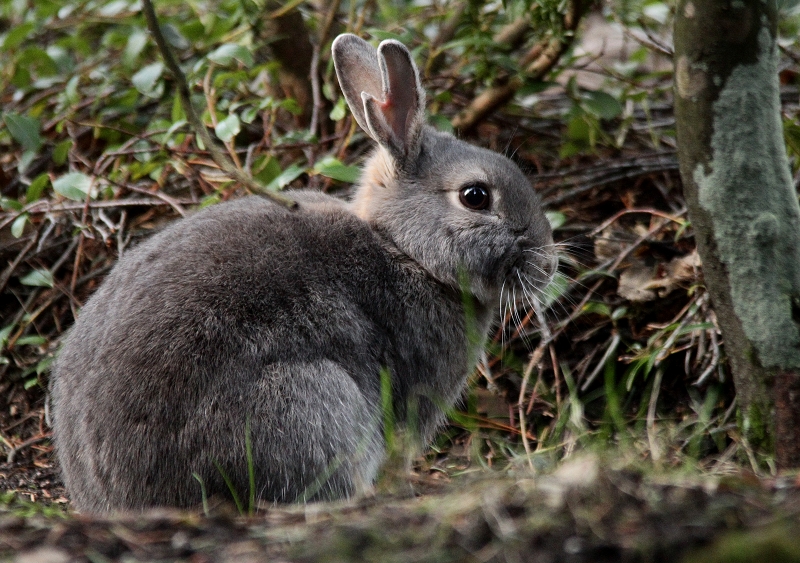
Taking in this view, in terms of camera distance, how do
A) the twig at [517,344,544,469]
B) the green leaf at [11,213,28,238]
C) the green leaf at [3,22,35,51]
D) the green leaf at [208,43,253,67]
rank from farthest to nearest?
1. the green leaf at [3,22,35,51]
2. the green leaf at [208,43,253,67]
3. the green leaf at [11,213,28,238]
4. the twig at [517,344,544,469]

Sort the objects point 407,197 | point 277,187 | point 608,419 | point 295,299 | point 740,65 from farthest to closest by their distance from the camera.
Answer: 1. point 277,187
2. point 407,197
3. point 608,419
4. point 295,299
5. point 740,65

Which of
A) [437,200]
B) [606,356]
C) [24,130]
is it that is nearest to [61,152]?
[24,130]

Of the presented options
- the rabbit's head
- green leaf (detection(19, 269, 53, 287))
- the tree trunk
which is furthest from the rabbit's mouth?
green leaf (detection(19, 269, 53, 287))

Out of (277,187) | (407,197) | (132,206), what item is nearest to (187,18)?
(132,206)

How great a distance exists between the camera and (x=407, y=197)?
4.38 metres

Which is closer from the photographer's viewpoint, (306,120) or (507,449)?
(507,449)

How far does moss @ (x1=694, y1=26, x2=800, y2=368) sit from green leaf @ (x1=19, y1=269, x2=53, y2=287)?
351 centimetres

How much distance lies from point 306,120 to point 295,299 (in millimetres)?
2718

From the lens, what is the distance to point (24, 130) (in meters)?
5.32

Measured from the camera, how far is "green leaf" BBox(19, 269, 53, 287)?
5.03 metres

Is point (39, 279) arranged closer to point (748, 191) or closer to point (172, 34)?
point (172, 34)

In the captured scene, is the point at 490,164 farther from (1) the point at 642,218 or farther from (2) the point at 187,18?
(2) the point at 187,18

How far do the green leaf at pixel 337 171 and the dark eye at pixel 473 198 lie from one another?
67 cm

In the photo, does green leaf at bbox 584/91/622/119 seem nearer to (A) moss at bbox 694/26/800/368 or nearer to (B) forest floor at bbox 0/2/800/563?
(B) forest floor at bbox 0/2/800/563
